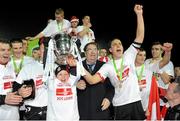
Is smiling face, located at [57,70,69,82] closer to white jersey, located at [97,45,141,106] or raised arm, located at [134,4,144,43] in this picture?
white jersey, located at [97,45,141,106]

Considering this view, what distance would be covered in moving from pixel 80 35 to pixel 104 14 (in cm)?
327

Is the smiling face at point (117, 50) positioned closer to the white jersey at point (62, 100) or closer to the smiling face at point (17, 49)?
the white jersey at point (62, 100)

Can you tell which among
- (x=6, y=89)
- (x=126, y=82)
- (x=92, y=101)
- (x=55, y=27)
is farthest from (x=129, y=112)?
(x=55, y=27)

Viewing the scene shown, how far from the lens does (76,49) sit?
490 cm

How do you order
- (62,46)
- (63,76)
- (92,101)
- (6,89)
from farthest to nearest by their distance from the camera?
1. (92,101)
2. (6,89)
3. (63,76)
4. (62,46)

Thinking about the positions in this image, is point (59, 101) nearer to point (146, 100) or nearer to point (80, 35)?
point (146, 100)

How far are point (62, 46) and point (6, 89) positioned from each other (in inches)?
39.1

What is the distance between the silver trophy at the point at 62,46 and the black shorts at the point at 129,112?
1.23 meters

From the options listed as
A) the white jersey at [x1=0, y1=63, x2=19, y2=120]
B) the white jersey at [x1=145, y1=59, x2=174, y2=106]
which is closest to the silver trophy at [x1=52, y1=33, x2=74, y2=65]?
the white jersey at [x1=0, y1=63, x2=19, y2=120]

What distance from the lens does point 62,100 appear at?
4.81 m

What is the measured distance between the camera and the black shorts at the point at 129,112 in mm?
5535

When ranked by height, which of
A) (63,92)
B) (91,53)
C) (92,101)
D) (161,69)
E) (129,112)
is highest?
(91,53)

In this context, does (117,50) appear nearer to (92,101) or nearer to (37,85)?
(92,101)

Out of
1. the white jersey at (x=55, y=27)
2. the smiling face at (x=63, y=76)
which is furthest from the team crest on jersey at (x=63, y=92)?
the white jersey at (x=55, y=27)
